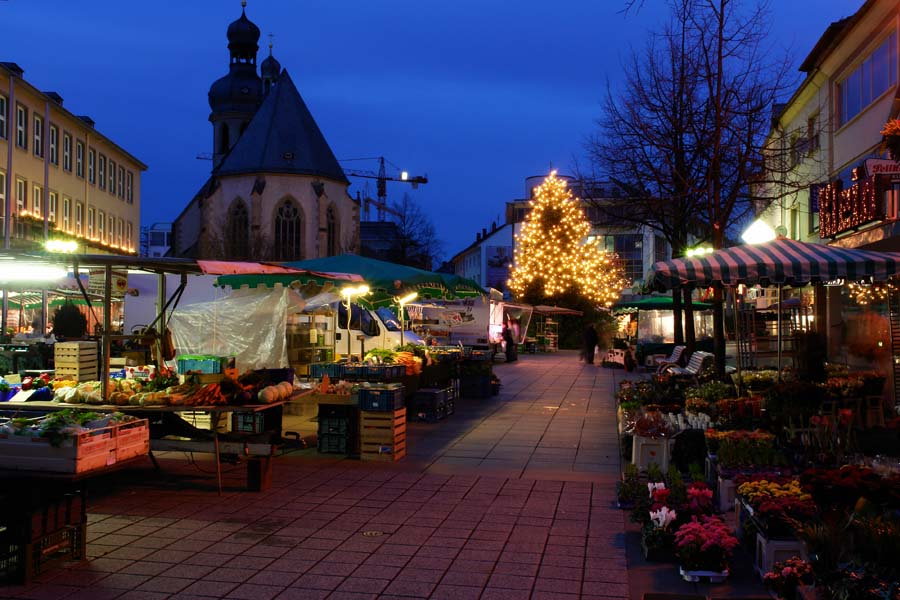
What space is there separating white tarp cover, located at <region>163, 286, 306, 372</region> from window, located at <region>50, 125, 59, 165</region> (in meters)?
27.8

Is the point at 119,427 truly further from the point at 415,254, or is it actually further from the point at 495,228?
the point at 495,228

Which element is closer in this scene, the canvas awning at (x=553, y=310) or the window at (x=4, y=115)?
the window at (x=4, y=115)

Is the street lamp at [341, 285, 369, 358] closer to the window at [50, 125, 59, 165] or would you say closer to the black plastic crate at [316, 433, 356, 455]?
the black plastic crate at [316, 433, 356, 455]

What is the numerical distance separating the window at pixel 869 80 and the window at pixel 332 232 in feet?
162

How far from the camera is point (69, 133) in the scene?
43688 mm

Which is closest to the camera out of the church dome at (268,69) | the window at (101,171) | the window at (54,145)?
the window at (54,145)

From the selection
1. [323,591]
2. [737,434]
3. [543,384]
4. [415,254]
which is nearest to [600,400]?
[543,384]

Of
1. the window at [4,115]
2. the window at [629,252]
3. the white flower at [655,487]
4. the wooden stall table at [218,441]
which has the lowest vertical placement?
the white flower at [655,487]

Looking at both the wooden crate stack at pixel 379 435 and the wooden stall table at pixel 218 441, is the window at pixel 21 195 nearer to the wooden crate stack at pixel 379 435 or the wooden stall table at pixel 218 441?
the wooden stall table at pixel 218 441

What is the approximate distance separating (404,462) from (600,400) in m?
9.30

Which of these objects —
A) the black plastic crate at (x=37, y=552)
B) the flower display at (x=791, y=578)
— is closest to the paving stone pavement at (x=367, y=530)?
the black plastic crate at (x=37, y=552)

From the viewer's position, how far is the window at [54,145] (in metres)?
41.2

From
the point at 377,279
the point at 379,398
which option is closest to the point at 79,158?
the point at 377,279

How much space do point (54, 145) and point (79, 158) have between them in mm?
3869
